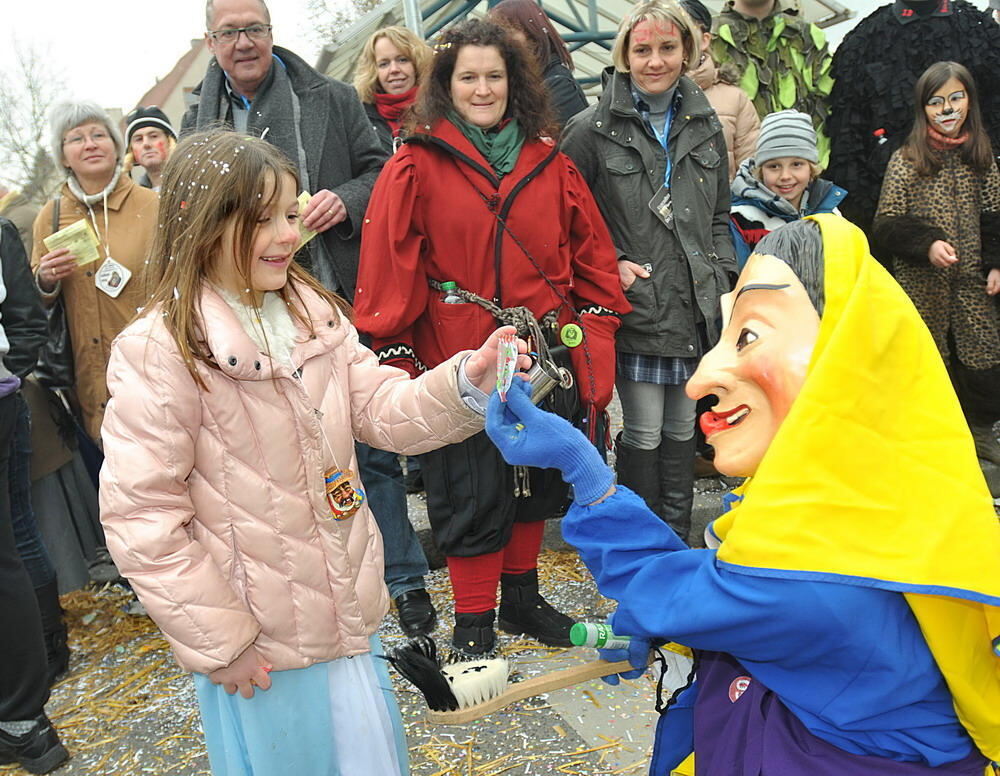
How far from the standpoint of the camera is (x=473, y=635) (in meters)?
3.03

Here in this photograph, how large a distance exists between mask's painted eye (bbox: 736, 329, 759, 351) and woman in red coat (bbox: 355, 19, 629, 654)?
4.17ft

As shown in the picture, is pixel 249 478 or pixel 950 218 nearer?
pixel 249 478

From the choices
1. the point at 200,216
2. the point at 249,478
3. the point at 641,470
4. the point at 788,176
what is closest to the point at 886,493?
the point at 249,478

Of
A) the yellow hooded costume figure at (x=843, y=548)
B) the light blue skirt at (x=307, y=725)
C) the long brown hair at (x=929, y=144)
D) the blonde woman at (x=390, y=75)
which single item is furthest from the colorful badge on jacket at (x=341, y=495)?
the long brown hair at (x=929, y=144)

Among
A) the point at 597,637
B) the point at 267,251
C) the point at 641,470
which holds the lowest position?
the point at 641,470

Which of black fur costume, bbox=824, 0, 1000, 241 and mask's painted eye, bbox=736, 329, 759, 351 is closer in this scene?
mask's painted eye, bbox=736, 329, 759, 351

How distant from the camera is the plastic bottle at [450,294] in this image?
2.79 meters

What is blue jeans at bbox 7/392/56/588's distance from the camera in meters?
2.96

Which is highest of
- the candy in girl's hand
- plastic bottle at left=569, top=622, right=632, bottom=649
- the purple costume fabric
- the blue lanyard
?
the blue lanyard

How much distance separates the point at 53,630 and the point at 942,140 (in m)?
4.23

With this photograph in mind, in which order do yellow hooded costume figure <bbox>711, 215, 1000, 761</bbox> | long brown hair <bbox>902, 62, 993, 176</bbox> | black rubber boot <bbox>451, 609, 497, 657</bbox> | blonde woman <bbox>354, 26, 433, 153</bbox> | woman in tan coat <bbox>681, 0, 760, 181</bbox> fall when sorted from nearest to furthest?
yellow hooded costume figure <bbox>711, 215, 1000, 761</bbox> → black rubber boot <bbox>451, 609, 497, 657</bbox> → blonde woman <bbox>354, 26, 433, 153</bbox> → long brown hair <bbox>902, 62, 993, 176</bbox> → woman in tan coat <bbox>681, 0, 760, 181</bbox>

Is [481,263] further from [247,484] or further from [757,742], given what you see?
[757,742]

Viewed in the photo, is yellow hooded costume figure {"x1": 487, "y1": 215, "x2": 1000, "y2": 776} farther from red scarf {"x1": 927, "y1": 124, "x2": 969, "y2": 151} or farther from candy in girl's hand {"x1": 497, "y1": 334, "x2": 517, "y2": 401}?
red scarf {"x1": 927, "y1": 124, "x2": 969, "y2": 151}

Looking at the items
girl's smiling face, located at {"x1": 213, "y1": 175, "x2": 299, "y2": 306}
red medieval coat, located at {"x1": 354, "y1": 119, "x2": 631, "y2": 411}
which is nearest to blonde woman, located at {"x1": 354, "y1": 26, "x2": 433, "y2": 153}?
red medieval coat, located at {"x1": 354, "y1": 119, "x2": 631, "y2": 411}
